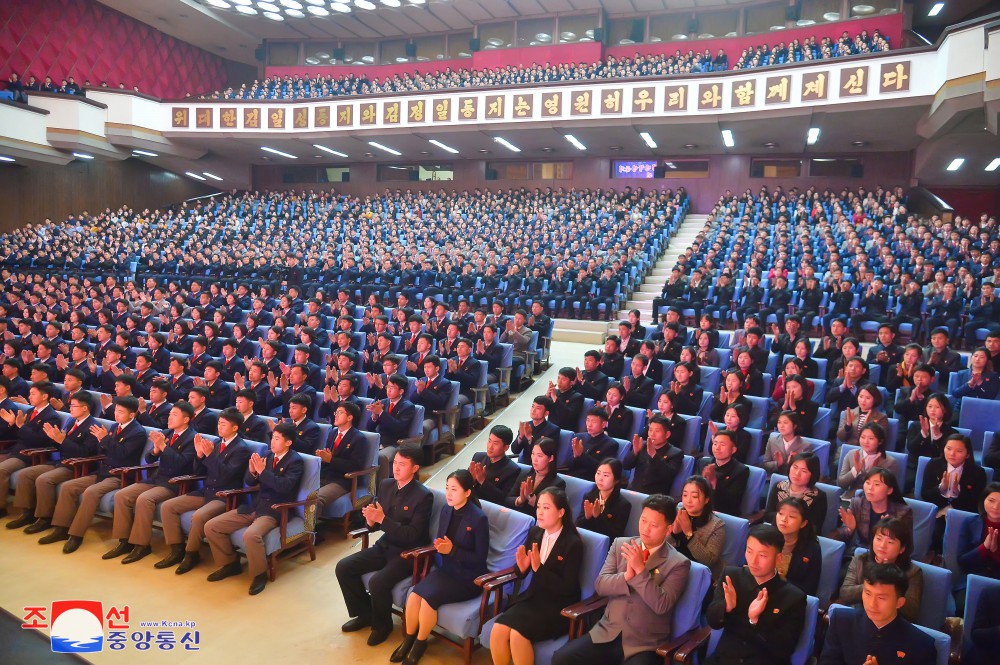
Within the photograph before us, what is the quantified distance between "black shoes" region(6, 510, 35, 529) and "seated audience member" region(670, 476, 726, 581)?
3.69 meters

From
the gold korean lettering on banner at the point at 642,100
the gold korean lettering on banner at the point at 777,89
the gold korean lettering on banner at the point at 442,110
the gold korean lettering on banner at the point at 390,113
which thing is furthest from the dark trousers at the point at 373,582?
the gold korean lettering on banner at the point at 390,113

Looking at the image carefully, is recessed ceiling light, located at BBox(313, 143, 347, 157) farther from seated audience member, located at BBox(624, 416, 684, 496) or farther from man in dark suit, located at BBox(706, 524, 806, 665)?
man in dark suit, located at BBox(706, 524, 806, 665)

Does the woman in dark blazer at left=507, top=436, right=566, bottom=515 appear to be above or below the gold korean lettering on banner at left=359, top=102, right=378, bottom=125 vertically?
below

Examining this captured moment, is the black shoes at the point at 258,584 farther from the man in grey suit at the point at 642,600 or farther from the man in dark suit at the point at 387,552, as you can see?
the man in grey suit at the point at 642,600

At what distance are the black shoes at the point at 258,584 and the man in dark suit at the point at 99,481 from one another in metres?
1.17

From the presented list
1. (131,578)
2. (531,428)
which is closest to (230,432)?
(131,578)

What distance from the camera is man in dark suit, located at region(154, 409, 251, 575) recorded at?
3264 millimetres

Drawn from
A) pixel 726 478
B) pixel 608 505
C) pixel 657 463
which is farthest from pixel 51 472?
pixel 726 478

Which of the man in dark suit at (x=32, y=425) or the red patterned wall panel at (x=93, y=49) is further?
the red patterned wall panel at (x=93, y=49)

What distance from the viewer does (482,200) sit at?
13.6m

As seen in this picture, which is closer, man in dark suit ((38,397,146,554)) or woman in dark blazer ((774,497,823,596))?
woman in dark blazer ((774,497,823,596))

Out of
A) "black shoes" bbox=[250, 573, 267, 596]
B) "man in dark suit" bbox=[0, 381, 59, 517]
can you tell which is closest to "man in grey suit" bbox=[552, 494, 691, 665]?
"black shoes" bbox=[250, 573, 267, 596]

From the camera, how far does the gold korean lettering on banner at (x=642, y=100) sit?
35.9 ft

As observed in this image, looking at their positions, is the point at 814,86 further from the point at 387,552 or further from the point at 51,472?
the point at 51,472
